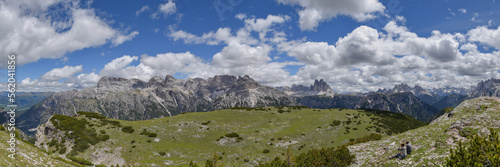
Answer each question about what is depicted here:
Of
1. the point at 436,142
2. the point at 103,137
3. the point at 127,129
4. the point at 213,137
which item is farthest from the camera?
the point at 213,137

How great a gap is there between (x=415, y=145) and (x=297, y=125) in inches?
2020

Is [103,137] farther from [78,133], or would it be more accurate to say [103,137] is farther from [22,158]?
[22,158]

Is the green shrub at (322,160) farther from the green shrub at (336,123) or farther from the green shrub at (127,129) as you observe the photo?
the green shrub at (127,129)

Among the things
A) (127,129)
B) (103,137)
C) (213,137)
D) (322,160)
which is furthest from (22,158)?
(127,129)

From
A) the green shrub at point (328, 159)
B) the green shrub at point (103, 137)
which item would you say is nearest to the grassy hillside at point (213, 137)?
the green shrub at point (103, 137)

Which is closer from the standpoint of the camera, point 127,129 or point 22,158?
point 22,158

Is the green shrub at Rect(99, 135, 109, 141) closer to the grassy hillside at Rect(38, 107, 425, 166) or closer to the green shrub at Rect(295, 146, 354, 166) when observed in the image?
the grassy hillside at Rect(38, 107, 425, 166)

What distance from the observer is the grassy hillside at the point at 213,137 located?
49938 mm

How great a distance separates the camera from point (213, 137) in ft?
212

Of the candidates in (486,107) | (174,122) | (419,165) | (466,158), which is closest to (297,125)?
(174,122)

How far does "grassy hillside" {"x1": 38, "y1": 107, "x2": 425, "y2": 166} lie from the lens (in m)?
49.9

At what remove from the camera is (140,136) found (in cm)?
5975

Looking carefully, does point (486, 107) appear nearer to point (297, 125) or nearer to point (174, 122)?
point (297, 125)

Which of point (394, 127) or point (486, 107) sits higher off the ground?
point (486, 107)
